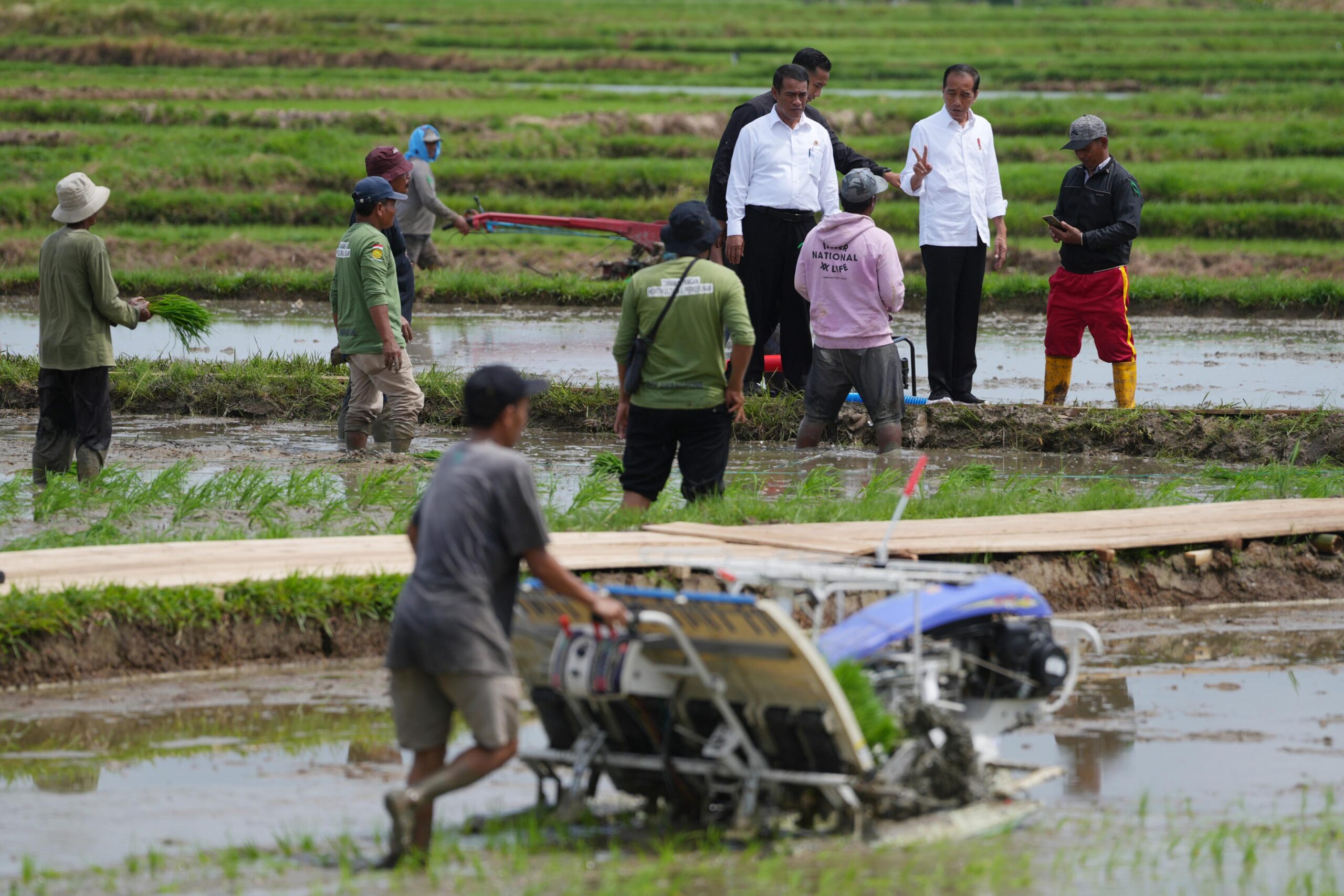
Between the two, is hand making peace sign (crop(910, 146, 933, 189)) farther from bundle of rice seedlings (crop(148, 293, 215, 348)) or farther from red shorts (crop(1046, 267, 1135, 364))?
bundle of rice seedlings (crop(148, 293, 215, 348))

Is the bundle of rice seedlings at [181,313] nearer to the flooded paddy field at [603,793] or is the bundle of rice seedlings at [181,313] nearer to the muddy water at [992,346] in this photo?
the muddy water at [992,346]

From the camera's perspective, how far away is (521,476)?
4.58m

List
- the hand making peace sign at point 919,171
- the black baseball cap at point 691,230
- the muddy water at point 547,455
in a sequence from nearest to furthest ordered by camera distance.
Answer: the black baseball cap at point 691,230
the muddy water at point 547,455
the hand making peace sign at point 919,171

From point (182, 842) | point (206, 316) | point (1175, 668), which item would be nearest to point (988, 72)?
point (206, 316)

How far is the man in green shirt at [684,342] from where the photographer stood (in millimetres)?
7320

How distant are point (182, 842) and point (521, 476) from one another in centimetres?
150

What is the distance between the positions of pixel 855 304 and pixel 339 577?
3660 millimetres

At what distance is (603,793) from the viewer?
554 cm

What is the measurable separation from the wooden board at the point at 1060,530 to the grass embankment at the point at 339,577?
142 mm

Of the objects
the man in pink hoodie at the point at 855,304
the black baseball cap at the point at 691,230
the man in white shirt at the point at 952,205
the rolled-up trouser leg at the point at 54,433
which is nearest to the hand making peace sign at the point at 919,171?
the man in white shirt at the point at 952,205

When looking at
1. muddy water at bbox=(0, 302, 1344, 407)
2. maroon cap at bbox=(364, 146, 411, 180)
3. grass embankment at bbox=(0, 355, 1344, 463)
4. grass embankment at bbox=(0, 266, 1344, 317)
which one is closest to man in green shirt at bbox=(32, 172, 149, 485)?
maroon cap at bbox=(364, 146, 411, 180)

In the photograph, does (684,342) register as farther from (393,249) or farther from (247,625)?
(393,249)

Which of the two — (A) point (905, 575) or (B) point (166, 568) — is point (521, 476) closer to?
(A) point (905, 575)

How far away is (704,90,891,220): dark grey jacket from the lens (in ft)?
35.8
